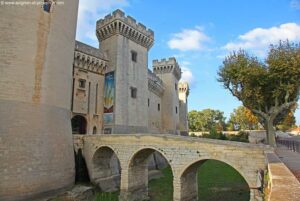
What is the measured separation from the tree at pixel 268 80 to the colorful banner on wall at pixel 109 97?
30.7 feet

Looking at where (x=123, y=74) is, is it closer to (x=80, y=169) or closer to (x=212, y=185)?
(x=80, y=169)

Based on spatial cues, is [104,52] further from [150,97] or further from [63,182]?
[63,182]

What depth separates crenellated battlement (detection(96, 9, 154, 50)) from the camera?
2236 cm

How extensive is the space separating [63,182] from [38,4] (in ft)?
34.3

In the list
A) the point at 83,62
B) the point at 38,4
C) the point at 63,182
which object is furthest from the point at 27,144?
the point at 83,62

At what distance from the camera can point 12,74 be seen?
1301cm

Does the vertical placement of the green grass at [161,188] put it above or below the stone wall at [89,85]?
below

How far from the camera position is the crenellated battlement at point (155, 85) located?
98.0 feet

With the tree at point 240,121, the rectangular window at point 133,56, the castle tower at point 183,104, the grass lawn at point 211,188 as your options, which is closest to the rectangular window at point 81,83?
the rectangular window at point 133,56

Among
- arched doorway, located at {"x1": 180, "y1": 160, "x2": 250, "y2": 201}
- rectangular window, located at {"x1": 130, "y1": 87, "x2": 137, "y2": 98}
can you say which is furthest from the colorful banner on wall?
arched doorway, located at {"x1": 180, "y1": 160, "x2": 250, "y2": 201}

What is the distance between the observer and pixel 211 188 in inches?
689

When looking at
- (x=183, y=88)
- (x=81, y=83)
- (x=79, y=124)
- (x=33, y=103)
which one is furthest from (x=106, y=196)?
(x=183, y=88)

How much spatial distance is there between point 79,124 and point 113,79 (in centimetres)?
491

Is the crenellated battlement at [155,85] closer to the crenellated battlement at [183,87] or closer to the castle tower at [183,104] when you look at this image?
the castle tower at [183,104]
